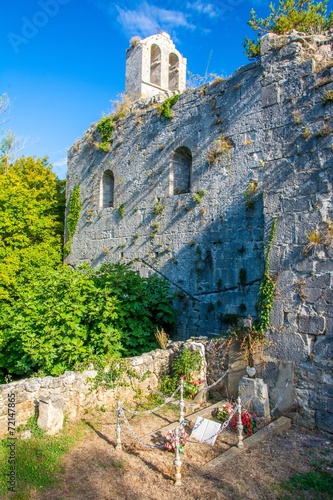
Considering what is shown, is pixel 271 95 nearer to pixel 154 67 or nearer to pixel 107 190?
pixel 107 190

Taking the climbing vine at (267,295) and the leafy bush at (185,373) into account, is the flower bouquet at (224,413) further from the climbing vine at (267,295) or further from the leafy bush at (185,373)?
the climbing vine at (267,295)

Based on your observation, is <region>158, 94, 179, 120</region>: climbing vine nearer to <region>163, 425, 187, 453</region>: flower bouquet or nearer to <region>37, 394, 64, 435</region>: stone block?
<region>37, 394, 64, 435</region>: stone block

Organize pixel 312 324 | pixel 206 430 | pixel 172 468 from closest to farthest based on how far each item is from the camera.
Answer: pixel 172 468 → pixel 206 430 → pixel 312 324

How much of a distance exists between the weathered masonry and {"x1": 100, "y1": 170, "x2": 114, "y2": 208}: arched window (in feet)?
0.12

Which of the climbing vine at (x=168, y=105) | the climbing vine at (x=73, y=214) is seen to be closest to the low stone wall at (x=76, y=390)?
Answer: the climbing vine at (x=168, y=105)

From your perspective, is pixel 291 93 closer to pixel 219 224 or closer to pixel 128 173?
pixel 219 224

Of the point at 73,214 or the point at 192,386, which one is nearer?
the point at 192,386

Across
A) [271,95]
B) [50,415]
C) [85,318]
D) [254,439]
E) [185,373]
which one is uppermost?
[271,95]

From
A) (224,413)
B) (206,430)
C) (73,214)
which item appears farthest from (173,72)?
(206,430)

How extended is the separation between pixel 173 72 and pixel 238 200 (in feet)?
34.3

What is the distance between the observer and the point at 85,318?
8391 mm

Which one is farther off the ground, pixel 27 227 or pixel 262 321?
pixel 27 227

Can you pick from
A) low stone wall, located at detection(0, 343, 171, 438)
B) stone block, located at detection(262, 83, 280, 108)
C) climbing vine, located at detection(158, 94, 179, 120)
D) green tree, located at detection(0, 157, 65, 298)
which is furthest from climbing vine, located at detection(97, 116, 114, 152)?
low stone wall, located at detection(0, 343, 171, 438)

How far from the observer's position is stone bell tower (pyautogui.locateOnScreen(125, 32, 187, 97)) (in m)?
15.3
